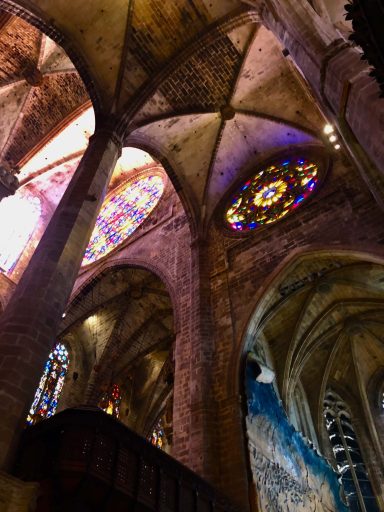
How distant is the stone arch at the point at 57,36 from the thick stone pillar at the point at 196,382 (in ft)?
14.7

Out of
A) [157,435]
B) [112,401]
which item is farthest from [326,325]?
[112,401]

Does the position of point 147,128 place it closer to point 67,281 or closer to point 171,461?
point 67,281

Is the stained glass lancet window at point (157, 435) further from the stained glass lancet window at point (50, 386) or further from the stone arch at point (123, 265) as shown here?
the stone arch at point (123, 265)

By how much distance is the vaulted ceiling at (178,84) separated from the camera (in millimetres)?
10117

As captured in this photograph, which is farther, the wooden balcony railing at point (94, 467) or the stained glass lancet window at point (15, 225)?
the stained glass lancet window at point (15, 225)

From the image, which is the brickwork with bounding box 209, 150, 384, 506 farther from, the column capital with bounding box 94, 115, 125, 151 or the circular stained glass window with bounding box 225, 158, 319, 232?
the column capital with bounding box 94, 115, 125, 151

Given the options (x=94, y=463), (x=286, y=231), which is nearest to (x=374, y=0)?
(x=94, y=463)

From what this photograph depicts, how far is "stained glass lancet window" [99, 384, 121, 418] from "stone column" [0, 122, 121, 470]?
763 cm

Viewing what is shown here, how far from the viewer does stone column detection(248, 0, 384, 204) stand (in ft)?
14.1

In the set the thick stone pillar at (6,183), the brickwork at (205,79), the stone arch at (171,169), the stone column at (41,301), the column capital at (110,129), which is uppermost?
the brickwork at (205,79)

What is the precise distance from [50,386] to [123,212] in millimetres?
6136

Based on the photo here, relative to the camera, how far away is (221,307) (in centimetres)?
915

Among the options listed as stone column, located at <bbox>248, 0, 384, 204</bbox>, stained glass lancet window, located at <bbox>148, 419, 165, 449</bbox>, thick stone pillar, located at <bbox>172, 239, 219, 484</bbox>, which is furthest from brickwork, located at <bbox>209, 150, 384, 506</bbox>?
stained glass lancet window, located at <bbox>148, 419, 165, 449</bbox>

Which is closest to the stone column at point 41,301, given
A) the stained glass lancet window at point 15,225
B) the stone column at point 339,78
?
the stone column at point 339,78
